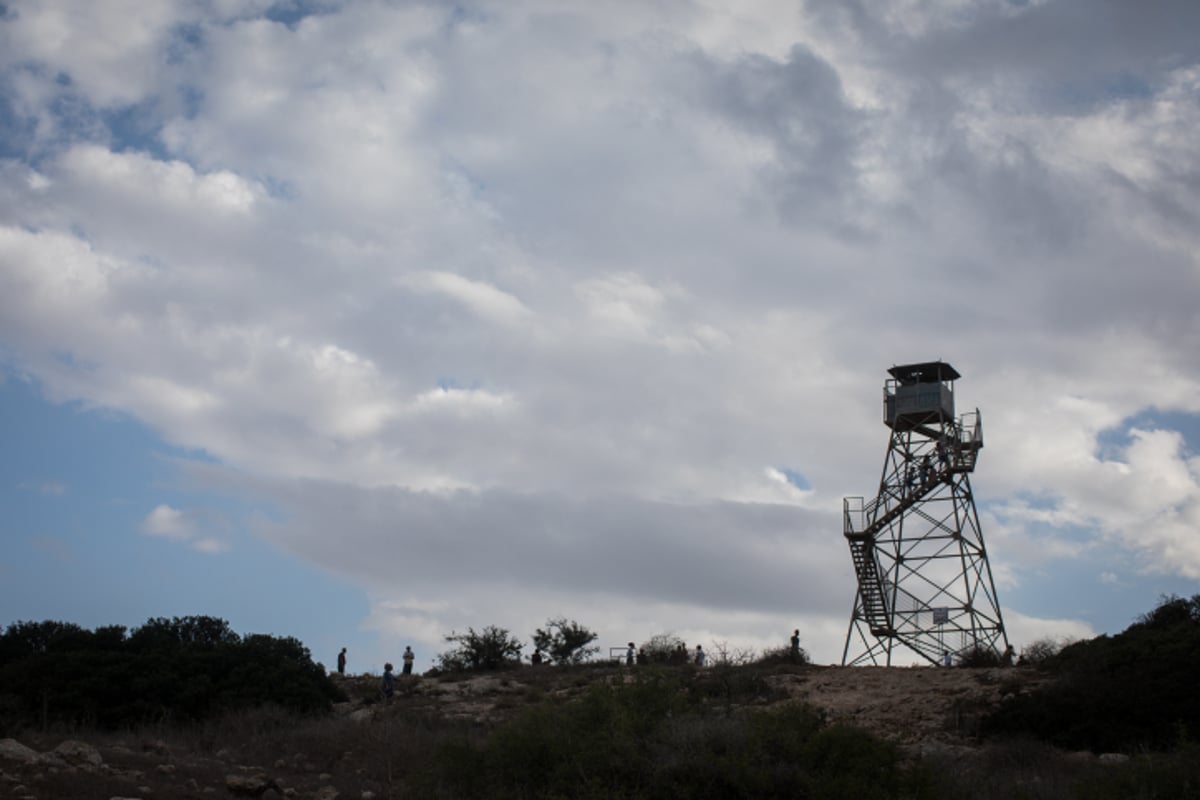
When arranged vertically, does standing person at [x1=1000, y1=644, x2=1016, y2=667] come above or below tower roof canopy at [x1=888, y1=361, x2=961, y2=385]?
below

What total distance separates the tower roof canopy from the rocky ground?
1110cm

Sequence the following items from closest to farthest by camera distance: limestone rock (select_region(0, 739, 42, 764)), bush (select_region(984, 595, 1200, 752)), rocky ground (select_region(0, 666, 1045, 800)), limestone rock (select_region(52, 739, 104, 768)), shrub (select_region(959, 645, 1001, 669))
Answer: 1. limestone rock (select_region(0, 739, 42, 764))
2. rocky ground (select_region(0, 666, 1045, 800))
3. limestone rock (select_region(52, 739, 104, 768))
4. bush (select_region(984, 595, 1200, 752))
5. shrub (select_region(959, 645, 1001, 669))

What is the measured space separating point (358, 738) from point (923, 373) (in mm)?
23626

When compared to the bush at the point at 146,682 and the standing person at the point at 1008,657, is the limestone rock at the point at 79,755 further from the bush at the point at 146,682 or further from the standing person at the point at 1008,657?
the standing person at the point at 1008,657

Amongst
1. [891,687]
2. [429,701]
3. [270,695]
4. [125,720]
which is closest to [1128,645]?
[891,687]

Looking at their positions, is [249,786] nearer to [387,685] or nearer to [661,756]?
[661,756]

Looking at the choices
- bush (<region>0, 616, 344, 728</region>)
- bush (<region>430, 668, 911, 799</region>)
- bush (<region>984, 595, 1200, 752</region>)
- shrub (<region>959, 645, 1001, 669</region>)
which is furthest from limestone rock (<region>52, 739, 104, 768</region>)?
shrub (<region>959, 645, 1001, 669</region>)

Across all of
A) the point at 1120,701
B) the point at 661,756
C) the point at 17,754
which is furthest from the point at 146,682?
the point at 1120,701

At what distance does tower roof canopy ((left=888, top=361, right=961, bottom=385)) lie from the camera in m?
41.1

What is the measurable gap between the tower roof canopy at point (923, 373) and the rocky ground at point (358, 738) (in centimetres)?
1110

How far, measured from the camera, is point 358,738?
2809cm

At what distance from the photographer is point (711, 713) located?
2300cm

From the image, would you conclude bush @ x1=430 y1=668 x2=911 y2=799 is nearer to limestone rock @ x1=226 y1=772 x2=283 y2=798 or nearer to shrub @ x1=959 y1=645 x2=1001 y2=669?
limestone rock @ x1=226 y1=772 x2=283 y2=798


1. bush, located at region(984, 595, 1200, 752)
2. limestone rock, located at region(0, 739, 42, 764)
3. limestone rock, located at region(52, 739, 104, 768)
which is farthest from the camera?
bush, located at region(984, 595, 1200, 752)
